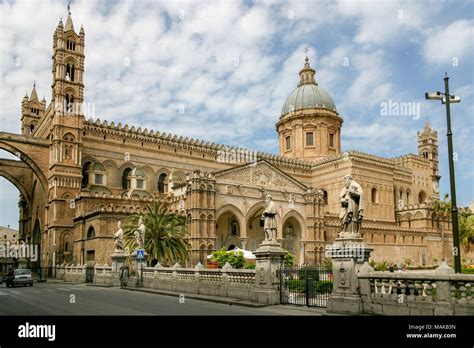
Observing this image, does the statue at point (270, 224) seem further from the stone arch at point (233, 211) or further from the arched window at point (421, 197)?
the arched window at point (421, 197)

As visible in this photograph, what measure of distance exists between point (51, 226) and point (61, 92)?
12.8 m

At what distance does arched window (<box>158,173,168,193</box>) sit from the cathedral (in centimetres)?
13

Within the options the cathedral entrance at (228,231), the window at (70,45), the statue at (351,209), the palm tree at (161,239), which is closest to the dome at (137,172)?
the cathedral entrance at (228,231)

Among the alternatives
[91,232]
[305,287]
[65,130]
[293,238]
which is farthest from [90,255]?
[305,287]

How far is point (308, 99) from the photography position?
2603 inches

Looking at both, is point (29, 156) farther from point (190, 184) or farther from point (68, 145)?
point (190, 184)

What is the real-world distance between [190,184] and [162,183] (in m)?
11.6

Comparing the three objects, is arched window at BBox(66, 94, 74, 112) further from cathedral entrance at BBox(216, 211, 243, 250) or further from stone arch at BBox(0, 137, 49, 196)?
cathedral entrance at BBox(216, 211, 243, 250)

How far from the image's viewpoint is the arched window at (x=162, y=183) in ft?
168

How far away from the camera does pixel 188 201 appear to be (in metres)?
41.1

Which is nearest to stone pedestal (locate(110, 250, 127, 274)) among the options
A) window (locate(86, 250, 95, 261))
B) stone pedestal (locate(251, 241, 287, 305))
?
window (locate(86, 250, 95, 261))

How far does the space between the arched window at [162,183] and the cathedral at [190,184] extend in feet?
0.44

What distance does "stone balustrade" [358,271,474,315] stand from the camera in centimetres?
1047

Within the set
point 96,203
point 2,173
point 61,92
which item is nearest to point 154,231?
point 96,203
